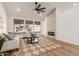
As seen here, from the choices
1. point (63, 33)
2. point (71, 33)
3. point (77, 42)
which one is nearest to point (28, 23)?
point (63, 33)

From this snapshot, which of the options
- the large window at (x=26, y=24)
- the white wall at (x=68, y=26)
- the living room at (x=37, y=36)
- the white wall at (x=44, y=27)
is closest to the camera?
the living room at (x=37, y=36)

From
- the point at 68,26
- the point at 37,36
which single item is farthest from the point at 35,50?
the point at 68,26

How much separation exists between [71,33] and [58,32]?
131 centimetres

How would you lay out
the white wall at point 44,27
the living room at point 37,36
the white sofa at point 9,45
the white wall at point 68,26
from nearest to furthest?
the white sofa at point 9,45 → the living room at point 37,36 → the white wall at point 68,26 → the white wall at point 44,27

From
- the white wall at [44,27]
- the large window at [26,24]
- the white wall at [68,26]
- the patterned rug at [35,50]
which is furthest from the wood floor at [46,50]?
the white wall at [44,27]

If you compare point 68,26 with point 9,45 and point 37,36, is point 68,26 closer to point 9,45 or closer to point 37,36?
point 37,36

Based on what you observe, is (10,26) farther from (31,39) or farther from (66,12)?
(66,12)

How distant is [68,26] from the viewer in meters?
5.19

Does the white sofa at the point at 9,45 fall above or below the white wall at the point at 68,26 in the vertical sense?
below

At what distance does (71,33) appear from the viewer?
4926 mm

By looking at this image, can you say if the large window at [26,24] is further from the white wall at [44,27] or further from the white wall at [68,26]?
the white wall at [68,26]

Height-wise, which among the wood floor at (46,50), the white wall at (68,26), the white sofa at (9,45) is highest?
the white wall at (68,26)

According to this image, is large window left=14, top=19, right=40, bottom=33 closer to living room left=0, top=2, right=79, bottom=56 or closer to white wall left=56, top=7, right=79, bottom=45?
living room left=0, top=2, right=79, bottom=56

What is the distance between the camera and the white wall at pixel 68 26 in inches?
180
